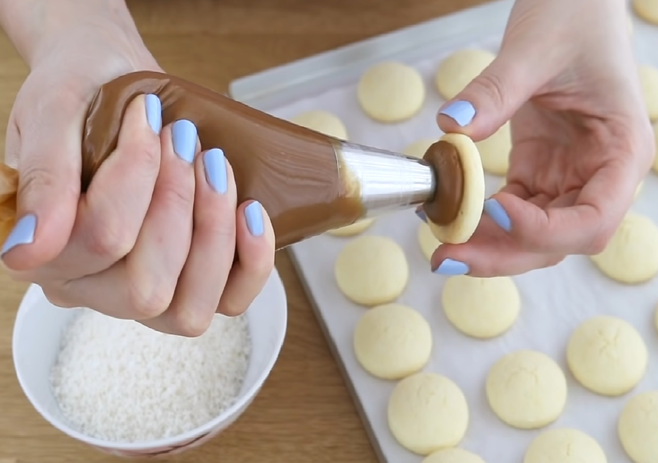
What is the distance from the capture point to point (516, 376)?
2.68 feet

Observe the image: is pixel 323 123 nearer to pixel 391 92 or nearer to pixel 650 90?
pixel 391 92

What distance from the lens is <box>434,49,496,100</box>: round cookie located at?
1045 mm

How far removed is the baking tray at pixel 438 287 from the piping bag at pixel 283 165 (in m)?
0.31

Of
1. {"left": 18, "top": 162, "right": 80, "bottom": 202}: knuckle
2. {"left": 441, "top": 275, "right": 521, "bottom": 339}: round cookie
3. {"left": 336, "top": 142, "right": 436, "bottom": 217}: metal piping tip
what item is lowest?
{"left": 441, "top": 275, "right": 521, "bottom": 339}: round cookie

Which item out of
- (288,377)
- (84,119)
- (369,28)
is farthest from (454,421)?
(369,28)

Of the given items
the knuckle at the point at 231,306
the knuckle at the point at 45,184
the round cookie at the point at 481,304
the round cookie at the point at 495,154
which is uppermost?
the knuckle at the point at 45,184

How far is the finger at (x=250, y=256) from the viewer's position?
1.69 ft

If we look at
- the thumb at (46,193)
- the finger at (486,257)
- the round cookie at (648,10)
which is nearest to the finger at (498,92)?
the finger at (486,257)

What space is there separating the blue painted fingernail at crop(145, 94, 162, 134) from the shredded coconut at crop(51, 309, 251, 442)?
370 millimetres

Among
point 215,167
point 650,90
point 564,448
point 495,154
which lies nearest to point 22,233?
point 215,167

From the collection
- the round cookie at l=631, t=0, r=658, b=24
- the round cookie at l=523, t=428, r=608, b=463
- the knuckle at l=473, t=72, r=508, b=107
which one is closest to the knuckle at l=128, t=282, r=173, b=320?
the knuckle at l=473, t=72, r=508, b=107

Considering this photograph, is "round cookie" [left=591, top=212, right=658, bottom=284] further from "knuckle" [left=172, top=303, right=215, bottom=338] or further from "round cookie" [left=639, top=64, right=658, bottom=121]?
"knuckle" [left=172, top=303, right=215, bottom=338]

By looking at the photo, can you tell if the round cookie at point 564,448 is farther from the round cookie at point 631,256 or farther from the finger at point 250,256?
the finger at point 250,256

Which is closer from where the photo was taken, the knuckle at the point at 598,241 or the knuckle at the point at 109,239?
the knuckle at the point at 109,239
